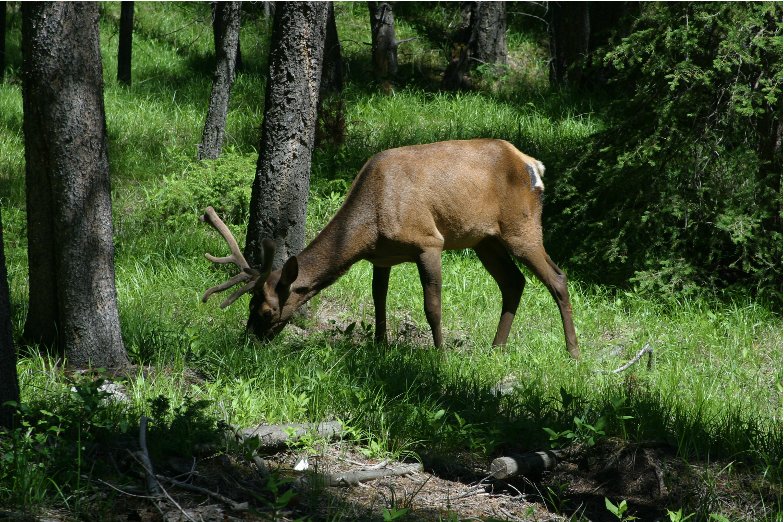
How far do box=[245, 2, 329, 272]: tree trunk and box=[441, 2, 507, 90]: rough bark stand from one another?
8.15 meters

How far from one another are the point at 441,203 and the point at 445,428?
2.70 meters

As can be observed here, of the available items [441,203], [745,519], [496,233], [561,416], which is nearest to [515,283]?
[496,233]

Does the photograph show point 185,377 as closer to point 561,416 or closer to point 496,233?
point 561,416

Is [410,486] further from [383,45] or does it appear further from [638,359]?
[383,45]

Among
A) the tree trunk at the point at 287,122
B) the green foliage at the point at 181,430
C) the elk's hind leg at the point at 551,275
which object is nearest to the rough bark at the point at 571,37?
the elk's hind leg at the point at 551,275

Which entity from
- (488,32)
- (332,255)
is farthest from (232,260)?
(488,32)

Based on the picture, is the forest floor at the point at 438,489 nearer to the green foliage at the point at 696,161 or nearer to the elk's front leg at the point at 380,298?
the elk's front leg at the point at 380,298

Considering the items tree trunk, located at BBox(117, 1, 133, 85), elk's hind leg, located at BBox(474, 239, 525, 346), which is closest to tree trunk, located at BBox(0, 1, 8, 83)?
tree trunk, located at BBox(117, 1, 133, 85)

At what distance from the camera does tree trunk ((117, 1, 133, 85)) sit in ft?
48.3

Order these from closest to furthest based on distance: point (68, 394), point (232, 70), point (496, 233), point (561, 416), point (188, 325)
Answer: point (68, 394)
point (561, 416)
point (188, 325)
point (496, 233)
point (232, 70)

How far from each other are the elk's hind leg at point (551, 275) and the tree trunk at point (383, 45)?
27.6 ft

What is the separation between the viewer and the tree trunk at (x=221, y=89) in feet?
38.0

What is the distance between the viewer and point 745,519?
184 inches

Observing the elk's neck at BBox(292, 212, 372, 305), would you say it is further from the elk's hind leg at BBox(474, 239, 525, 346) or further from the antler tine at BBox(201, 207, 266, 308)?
the elk's hind leg at BBox(474, 239, 525, 346)
